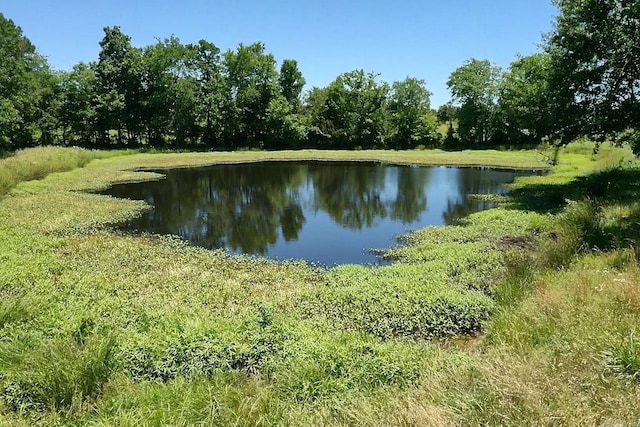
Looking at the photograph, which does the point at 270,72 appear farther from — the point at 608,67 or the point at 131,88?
the point at 608,67

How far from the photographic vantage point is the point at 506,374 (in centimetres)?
516

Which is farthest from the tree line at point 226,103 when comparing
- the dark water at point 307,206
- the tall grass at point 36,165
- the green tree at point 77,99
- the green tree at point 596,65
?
the green tree at point 596,65

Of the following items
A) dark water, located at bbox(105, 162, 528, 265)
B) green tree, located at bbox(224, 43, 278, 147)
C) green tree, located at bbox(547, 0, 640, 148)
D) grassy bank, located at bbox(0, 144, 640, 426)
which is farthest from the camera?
green tree, located at bbox(224, 43, 278, 147)

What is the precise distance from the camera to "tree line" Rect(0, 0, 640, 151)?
56219mm

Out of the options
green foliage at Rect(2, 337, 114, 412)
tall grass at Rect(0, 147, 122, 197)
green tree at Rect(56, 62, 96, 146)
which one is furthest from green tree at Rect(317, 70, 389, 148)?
green foliage at Rect(2, 337, 114, 412)

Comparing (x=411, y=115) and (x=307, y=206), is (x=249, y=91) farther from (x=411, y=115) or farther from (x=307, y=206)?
(x=307, y=206)

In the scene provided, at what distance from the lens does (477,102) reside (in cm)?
6675

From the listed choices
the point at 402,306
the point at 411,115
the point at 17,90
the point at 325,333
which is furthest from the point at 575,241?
the point at 411,115

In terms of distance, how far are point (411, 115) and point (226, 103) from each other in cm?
2769

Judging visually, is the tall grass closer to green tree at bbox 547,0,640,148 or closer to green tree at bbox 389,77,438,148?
green tree at bbox 547,0,640,148

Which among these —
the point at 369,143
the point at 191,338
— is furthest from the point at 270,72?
the point at 191,338

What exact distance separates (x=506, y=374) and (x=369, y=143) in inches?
2529

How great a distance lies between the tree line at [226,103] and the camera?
5622 cm

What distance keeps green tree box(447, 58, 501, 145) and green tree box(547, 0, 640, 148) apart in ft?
154
